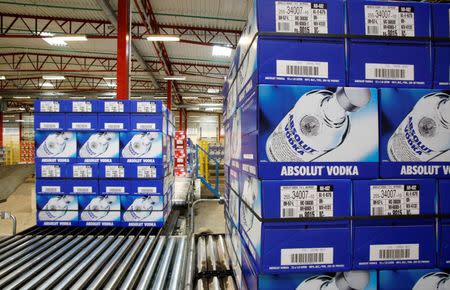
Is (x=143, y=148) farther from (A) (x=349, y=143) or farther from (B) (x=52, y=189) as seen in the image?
(A) (x=349, y=143)

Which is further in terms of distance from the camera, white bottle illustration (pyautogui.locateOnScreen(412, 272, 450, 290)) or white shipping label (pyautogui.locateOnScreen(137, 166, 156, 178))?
white shipping label (pyautogui.locateOnScreen(137, 166, 156, 178))

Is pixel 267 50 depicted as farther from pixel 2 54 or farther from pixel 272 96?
pixel 2 54

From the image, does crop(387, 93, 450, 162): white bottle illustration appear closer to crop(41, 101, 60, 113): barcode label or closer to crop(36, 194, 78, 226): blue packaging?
crop(36, 194, 78, 226): blue packaging

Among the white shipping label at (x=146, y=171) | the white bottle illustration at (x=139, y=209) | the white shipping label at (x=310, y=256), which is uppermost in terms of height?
the white shipping label at (x=146, y=171)

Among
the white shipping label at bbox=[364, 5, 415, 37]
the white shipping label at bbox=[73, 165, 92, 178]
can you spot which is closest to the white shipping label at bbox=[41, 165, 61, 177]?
the white shipping label at bbox=[73, 165, 92, 178]

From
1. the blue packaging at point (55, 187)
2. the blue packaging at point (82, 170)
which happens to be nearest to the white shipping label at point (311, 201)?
the blue packaging at point (82, 170)

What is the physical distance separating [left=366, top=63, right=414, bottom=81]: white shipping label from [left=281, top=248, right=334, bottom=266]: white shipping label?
80cm

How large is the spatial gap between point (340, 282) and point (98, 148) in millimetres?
3715

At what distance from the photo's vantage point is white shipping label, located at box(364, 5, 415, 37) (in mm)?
1225

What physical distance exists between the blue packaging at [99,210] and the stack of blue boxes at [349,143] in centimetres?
329

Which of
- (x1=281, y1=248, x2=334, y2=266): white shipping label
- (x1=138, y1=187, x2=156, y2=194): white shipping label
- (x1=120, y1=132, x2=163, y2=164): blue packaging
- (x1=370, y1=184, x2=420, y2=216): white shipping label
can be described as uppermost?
(x1=120, y1=132, x2=163, y2=164): blue packaging

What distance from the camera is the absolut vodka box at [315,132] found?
3.73ft

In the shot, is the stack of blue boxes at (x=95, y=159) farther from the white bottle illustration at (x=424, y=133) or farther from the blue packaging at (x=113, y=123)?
the white bottle illustration at (x=424, y=133)

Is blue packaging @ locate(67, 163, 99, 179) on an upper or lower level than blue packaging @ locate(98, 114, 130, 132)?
lower
